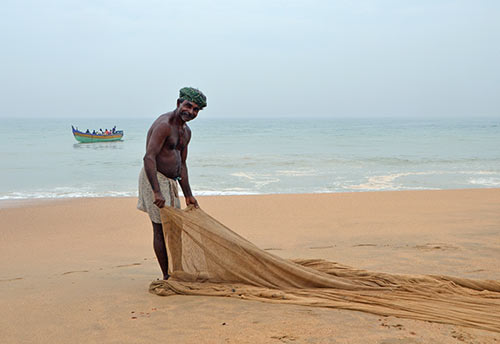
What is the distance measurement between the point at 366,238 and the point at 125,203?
17.0 ft

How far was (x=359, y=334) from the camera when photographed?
8.39ft

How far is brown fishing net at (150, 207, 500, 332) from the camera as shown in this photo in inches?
120

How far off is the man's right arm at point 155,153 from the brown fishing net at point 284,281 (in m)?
0.15

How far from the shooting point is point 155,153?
11.7 feet

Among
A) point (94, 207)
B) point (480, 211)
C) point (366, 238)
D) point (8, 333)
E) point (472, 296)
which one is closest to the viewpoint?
point (8, 333)

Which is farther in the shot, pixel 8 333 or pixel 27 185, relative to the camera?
pixel 27 185

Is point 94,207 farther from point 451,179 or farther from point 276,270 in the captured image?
point 451,179

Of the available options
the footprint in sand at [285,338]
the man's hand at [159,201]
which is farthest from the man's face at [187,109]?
the footprint in sand at [285,338]

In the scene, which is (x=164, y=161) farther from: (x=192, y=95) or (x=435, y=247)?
(x=435, y=247)

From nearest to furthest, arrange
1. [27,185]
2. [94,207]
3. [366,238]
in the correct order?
[366,238] < [94,207] < [27,185]

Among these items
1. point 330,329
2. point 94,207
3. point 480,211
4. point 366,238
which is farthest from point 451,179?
point 330,329

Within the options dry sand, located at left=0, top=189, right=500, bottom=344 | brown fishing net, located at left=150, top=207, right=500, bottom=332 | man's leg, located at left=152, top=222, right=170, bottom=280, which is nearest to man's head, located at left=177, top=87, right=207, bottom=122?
brown fishing net, located at left=150, top=207, right=500, bottom=332

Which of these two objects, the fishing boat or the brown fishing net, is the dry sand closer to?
the brown fishing net

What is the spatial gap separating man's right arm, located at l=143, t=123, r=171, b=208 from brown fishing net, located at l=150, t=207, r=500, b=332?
15cm
